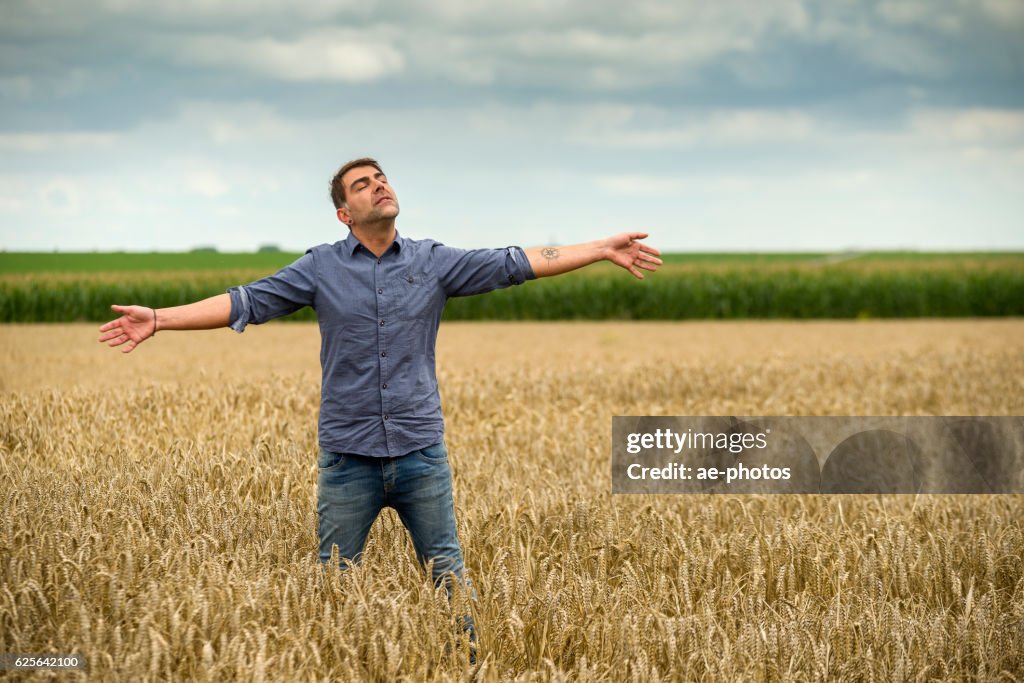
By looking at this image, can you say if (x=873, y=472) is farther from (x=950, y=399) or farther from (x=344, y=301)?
(x=344, y=301)

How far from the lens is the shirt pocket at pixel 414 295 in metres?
3.93

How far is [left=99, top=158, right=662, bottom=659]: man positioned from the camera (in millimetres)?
3896

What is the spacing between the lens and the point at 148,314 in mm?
3900

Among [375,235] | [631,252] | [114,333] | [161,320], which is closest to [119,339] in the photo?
[114,333]

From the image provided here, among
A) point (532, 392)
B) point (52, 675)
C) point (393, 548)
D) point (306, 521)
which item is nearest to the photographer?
point (52, 675)

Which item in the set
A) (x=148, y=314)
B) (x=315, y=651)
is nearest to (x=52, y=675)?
(x=315, y=651)

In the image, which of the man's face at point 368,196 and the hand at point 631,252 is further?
the hand at point 631,252

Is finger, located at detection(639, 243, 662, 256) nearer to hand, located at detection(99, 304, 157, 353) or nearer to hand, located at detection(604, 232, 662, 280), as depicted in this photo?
hand, located at detection(604, 232, 662, 280)

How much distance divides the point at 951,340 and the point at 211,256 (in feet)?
127

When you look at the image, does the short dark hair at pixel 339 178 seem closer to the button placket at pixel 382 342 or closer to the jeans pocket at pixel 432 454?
the button placket at pixel 382 342

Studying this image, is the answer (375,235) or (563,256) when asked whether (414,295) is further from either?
(563,256)

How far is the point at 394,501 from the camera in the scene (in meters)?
4.05

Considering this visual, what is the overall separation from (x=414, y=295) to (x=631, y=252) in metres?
0.96

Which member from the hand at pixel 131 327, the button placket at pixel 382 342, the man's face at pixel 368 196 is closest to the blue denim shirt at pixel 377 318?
the button placket at pixel 382 342
